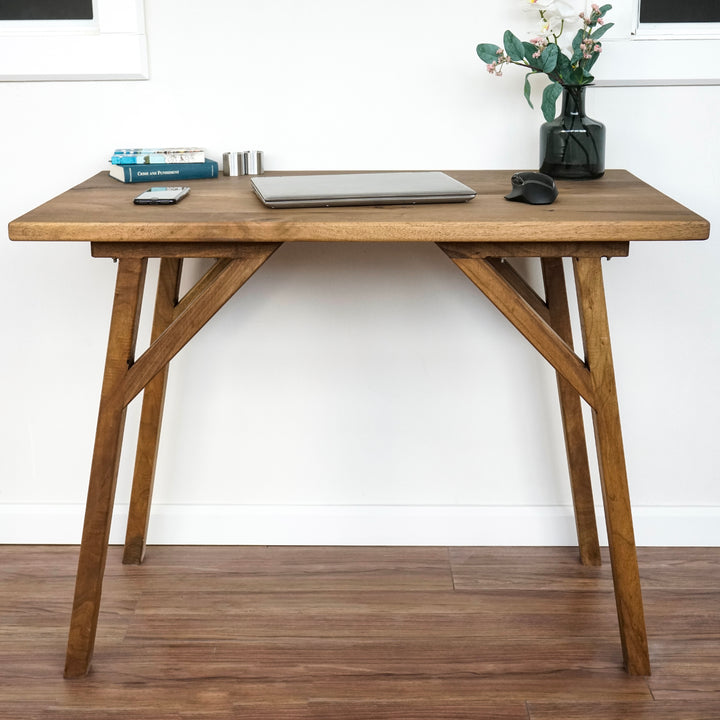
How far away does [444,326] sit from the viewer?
2.00 meters

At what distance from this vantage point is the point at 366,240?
141 cm

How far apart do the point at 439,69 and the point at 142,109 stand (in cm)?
60

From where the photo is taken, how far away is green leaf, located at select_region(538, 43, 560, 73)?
1.69 meters

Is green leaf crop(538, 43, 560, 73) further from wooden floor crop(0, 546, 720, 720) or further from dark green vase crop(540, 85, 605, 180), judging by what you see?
wooden floor crop(0, 546, 720, 720)

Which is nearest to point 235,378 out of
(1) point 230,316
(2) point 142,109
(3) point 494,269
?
(1) point 230,316

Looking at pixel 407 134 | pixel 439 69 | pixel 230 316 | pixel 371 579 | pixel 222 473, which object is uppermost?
pixel 439 69

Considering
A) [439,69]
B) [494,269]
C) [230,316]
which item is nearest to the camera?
[494,269]

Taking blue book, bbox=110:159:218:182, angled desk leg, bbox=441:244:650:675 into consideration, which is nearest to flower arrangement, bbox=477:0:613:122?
angled desk leg, bbox=441:244:650:675

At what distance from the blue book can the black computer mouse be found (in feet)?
2.00

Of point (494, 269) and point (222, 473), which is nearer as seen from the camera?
point (494, 269)

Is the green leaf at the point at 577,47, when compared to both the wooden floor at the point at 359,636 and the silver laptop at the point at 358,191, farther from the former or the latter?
the wooden floor at the point at 359,636

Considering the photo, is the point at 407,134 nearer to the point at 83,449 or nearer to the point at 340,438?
the point at 340,438

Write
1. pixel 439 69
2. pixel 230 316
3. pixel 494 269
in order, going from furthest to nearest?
pixel 230 316
pixel 439 69
pixel 494 269

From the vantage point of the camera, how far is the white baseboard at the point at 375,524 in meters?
2.07
